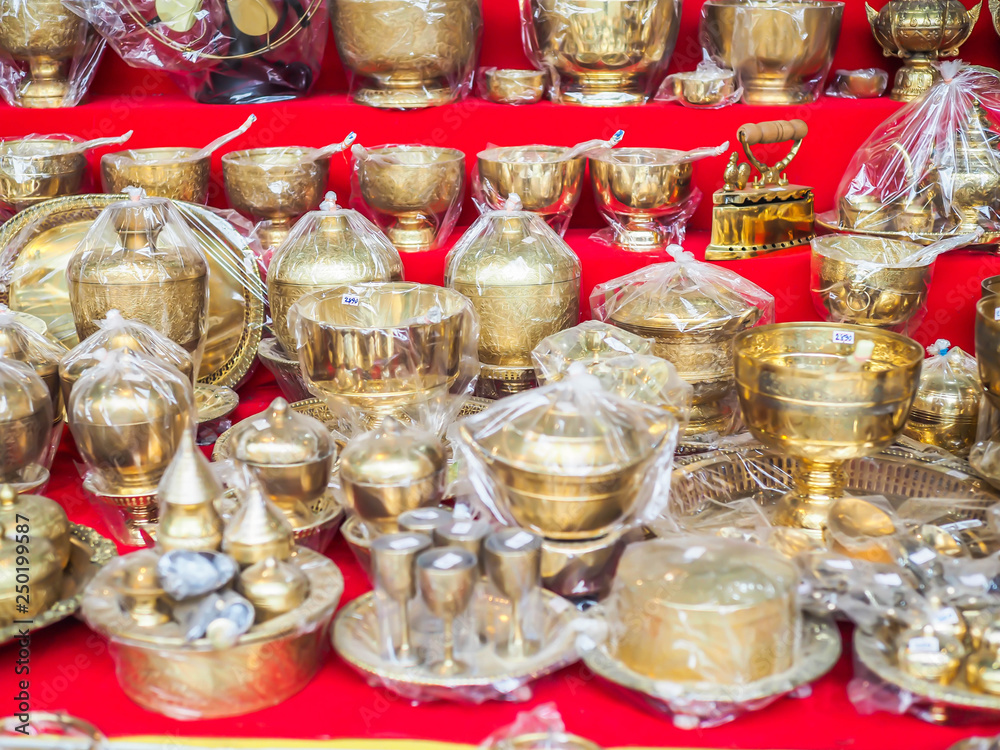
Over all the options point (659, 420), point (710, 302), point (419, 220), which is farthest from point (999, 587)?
point (419, 220)

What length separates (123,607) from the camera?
1.11 m

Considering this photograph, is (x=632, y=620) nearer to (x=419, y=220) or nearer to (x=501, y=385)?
(x=501, y=385)

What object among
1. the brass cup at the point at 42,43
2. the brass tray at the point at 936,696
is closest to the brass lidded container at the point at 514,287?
the brass tray at the point at 936,696

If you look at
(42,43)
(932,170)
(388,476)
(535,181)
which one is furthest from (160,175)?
(932,170)

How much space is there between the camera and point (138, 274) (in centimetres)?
174

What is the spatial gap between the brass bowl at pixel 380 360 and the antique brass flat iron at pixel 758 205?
0.58 m

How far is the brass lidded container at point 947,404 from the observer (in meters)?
A: 1.69

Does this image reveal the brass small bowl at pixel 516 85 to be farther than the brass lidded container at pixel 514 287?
Yes

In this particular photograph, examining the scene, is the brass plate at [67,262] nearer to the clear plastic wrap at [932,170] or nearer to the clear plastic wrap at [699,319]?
the clear plastic wrap at [699,319]

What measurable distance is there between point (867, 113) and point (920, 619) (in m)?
1.34

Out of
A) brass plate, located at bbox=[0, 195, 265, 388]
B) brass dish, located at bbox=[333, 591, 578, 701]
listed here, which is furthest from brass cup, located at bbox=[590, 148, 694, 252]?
brass dish, located at bbox=[333, 591, 578, 701]

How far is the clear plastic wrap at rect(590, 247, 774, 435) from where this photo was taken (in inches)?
66.9

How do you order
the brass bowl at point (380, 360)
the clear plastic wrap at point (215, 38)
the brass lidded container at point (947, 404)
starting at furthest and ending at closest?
the clear plastic wrap at point (215, 38)
the brass lidded container at point (947, 404)
the brass bowl at point (380, 360)

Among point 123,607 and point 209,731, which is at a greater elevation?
point 123,607
